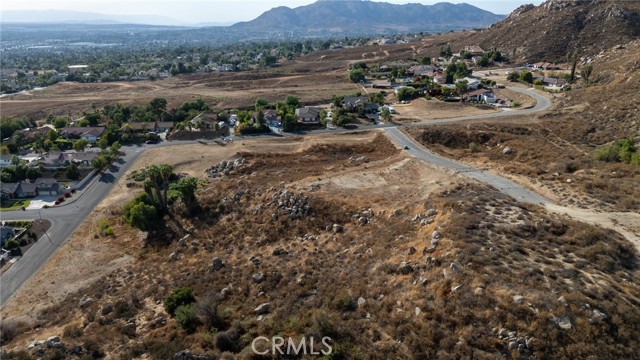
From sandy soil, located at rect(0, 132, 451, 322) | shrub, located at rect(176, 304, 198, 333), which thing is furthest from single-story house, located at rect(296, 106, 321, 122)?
shrub, located at rect(176, 304, 198, 333)

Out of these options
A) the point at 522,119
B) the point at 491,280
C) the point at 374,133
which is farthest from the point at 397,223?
the point at 522,119

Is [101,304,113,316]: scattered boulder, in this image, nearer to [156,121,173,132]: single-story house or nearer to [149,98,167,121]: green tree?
[156,121,173,132]: single-story house

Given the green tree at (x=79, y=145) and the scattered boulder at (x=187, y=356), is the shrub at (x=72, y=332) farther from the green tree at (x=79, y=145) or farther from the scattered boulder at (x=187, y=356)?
the green tree at (x=79, y=145)

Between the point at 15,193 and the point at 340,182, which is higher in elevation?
the point at 340,182

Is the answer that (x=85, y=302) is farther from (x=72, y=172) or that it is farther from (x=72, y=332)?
(x=72, y=172)

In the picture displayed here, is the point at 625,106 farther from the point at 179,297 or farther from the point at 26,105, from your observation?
the point at 26,105

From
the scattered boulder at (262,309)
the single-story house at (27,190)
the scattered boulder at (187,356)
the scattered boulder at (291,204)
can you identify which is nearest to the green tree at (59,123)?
the single-story house at (27,190)

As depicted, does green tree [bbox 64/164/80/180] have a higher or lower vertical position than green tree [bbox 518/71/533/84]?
lower
